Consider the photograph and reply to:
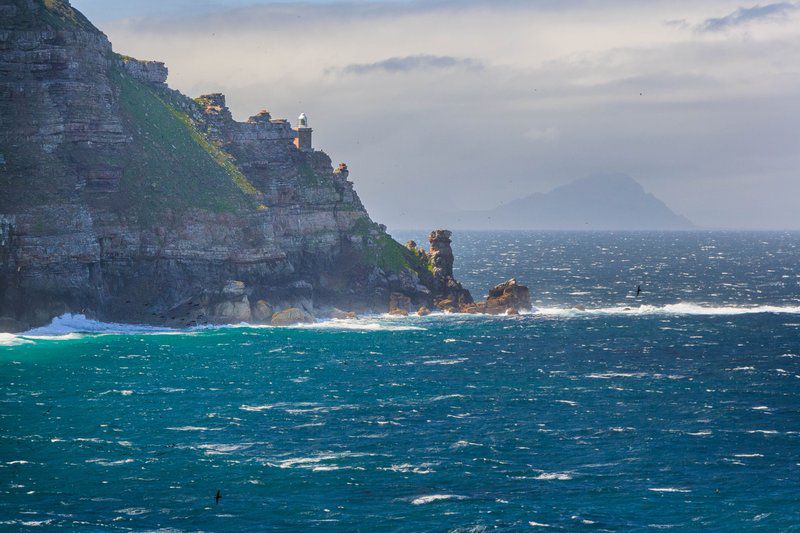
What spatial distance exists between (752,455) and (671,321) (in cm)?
7321

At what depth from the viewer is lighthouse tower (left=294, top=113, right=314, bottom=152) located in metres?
166

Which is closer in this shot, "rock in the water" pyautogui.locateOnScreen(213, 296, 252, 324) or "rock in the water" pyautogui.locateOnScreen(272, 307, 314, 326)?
"rock in the water" pyautogui.locateOnScreen(213, 296, 252, 324)

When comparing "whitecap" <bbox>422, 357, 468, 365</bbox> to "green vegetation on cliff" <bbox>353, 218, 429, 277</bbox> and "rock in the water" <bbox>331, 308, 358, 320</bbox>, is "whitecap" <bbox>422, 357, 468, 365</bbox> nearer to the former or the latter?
"rock in the water" <bbox>331, 308, 358, 320</bbox>

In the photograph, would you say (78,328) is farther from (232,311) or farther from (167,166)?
(167,166)

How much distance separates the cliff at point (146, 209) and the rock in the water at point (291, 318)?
212 centimetres

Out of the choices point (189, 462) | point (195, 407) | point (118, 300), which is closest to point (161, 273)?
point (118, 300)

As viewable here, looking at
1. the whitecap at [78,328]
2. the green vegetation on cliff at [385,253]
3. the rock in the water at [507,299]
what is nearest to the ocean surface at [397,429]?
the whitecap at [78,328]

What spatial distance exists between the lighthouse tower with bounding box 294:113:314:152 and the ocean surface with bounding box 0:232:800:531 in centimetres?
4756

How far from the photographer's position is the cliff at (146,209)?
399ft

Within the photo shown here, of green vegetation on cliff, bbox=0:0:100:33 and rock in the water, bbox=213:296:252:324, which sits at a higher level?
green vegetation on cliff, bbox=0:0:100:33

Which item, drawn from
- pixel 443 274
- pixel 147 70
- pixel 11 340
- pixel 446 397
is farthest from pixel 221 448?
pixel 147 70

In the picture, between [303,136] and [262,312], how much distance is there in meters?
42.8

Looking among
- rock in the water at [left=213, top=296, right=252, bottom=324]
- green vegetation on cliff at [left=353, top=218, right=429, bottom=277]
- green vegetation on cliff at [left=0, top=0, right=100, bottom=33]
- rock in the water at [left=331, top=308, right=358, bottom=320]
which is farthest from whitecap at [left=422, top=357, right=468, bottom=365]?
green vegetation on cliff at [left=0, top=0, right=100, bottom=33]

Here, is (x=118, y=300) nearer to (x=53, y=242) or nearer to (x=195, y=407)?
(x=53, y=242)
